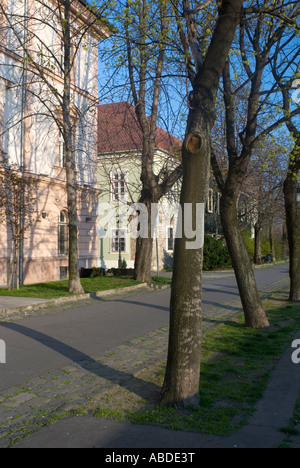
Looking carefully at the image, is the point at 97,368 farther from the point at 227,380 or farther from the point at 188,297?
Answer: the point at 188,297

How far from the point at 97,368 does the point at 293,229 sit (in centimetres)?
934

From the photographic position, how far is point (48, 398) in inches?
221

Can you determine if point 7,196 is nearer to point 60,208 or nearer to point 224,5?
point 60,208

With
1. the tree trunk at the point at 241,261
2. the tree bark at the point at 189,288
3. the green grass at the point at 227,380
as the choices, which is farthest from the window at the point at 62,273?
the tree bark at the point at 189,288

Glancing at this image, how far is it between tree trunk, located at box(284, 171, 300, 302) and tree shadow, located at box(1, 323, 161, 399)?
836cm

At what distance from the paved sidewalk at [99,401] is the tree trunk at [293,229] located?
7297 millimetres

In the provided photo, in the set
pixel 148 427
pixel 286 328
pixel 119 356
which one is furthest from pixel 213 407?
pixel 286 328

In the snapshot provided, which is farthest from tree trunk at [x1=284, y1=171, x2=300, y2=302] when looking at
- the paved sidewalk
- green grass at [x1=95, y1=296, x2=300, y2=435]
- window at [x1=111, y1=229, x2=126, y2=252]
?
window at [x1=111, y1=229, x2=126, y2=252]

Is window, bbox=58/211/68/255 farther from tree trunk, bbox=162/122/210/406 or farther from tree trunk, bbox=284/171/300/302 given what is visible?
tree trunk, bbox=162/122/210/406

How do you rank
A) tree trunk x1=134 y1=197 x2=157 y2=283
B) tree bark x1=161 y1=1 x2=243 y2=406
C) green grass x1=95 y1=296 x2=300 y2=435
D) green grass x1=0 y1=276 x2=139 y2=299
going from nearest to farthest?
green grass x1=95 y1=296 x2=300 y2=435, tree bark x1=161 y1=1 x2=243 y2=406, green grass x1=0 y1=276 x2=139 y2=299, tree trunk x1=134 y1=197 x2=157 y2=283

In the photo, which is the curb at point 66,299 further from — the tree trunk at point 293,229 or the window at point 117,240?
the window at point 117,240

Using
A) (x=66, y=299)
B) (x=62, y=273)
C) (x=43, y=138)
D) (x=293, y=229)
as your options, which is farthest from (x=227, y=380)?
(x=62, y=273)

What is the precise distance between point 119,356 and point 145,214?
1308cm

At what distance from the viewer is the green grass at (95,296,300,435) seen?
480 centimetres
